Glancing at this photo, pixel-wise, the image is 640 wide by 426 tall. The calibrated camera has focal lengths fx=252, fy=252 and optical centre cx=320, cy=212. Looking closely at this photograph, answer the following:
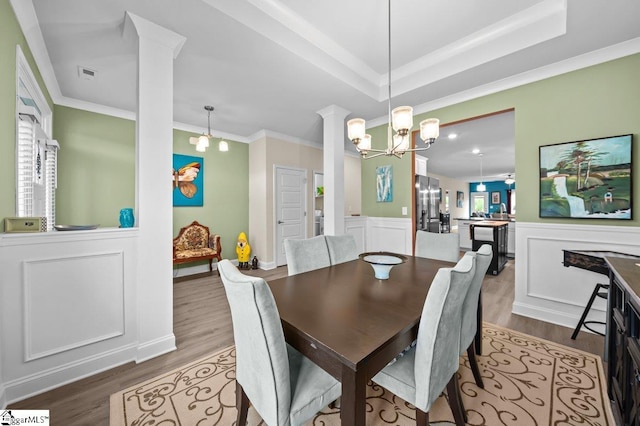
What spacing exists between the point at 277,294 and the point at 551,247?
2884mm

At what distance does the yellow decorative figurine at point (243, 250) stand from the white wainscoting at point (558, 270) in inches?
158

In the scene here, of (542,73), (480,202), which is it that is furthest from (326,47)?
(480,202)

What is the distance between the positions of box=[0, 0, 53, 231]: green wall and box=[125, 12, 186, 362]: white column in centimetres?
66

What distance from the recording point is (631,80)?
86.9 inches

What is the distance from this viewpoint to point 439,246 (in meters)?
2.46

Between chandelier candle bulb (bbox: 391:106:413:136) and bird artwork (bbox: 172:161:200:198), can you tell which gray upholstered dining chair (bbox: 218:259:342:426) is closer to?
chandelier candle bulb (bbox: 391:106:413:136)

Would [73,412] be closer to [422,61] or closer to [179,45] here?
[179,45]

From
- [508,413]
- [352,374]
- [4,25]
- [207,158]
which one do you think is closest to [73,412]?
[352,374]

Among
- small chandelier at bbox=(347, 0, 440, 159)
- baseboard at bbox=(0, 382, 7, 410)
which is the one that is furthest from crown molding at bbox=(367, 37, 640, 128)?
baseboard at bbox=(0, 382, 7, 410)

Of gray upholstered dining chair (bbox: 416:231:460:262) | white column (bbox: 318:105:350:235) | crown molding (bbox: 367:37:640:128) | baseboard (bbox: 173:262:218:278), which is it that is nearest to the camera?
crown molding (bbox: 367:37:640:128)

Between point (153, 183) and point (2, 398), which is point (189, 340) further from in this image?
point (153, 183)

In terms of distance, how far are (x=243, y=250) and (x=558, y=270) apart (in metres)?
4.39

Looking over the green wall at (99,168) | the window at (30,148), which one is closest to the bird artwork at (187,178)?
the green wall at (99,168)

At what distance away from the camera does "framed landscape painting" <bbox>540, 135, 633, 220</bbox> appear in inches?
88.2
